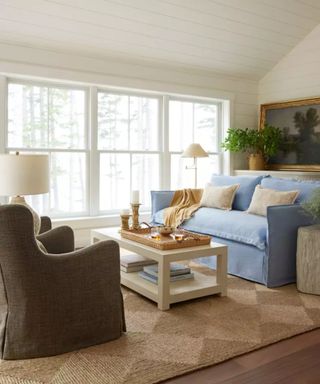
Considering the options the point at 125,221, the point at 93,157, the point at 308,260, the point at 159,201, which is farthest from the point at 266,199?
the point at 93,157

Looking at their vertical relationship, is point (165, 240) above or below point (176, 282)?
above

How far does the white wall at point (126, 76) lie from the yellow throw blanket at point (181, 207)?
0.85 meters

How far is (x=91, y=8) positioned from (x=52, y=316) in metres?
3.06

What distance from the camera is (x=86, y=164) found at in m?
5.02

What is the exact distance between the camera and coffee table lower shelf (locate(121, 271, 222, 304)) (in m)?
3.03

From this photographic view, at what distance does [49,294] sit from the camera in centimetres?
222

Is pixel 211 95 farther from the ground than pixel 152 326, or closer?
farther from the ground

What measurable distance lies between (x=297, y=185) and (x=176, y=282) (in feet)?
5.60

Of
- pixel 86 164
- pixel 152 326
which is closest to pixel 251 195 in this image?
pixel 86 164

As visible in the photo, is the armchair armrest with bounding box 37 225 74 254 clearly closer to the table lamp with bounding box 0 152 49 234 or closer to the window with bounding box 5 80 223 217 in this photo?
the table lamp with bounding box 0 152 49 234

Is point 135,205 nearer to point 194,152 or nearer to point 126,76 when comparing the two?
point 194,152

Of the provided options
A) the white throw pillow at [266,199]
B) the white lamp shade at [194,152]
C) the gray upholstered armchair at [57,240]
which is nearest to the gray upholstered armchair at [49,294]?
the gray upholstered armchair at [57,240]

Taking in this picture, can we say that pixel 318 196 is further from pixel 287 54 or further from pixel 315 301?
pixel 287 54

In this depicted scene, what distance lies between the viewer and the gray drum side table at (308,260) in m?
3.29
